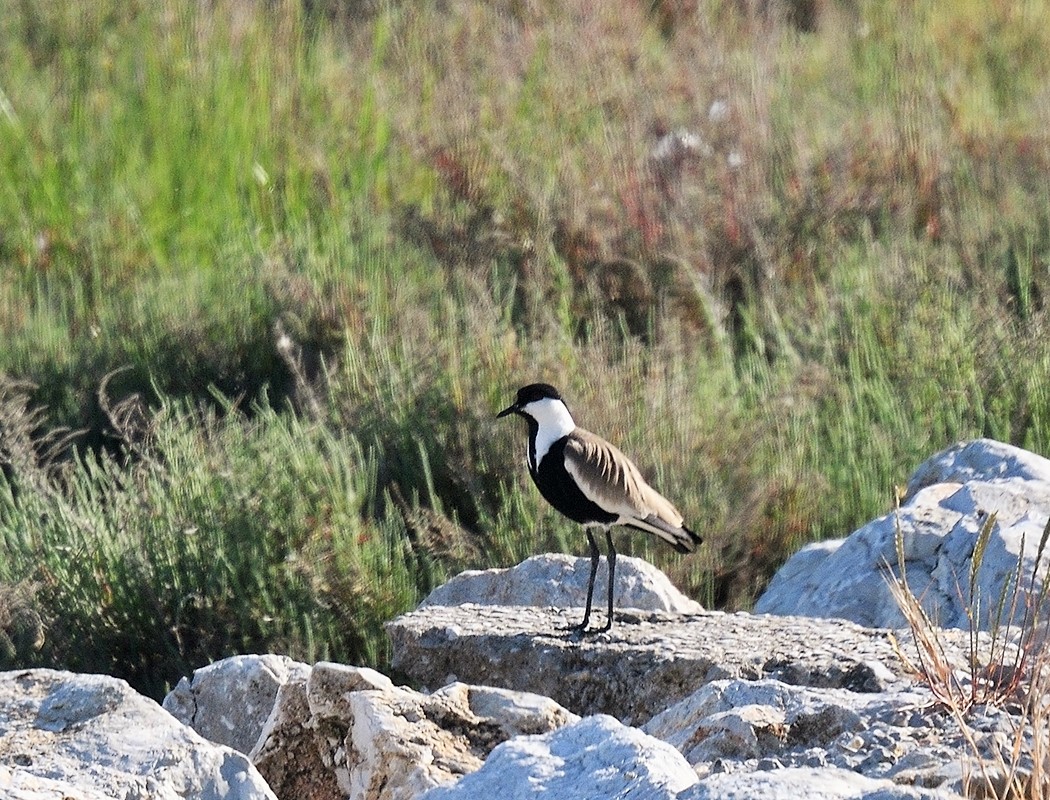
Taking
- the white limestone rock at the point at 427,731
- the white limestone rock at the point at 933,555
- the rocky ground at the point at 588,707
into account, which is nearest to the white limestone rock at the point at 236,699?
the rocky ground at the point at 588,707

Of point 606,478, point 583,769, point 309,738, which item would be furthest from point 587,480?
point 583,769

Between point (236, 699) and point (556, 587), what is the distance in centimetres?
127

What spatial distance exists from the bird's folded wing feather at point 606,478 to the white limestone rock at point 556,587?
0.29m

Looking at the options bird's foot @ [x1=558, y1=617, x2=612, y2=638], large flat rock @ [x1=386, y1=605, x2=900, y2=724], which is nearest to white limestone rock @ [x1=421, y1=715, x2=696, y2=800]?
large flat rock @ [x1=386, y1=605, x2=900, y2=724]

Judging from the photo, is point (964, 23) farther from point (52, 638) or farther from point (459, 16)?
point (52, 638)

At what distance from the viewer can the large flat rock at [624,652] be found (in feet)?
11.8

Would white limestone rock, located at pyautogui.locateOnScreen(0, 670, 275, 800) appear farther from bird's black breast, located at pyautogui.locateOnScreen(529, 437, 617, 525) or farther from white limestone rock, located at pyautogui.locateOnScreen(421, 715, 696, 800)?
bird's black breast, located at pyautogui.locateOnScreen(529, 437, 617, 525)

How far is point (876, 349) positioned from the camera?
20.7ft

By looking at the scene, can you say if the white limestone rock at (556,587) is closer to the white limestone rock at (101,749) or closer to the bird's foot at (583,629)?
the bird's foot at (583,629)

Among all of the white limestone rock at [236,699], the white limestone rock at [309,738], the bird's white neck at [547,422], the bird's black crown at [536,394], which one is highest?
the bird's black crown at [536,394]

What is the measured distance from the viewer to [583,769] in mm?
2428

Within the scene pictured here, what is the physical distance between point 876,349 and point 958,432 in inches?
25.1

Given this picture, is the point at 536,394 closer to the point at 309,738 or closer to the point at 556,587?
the point at 556,587

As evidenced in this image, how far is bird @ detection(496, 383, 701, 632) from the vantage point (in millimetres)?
4406
